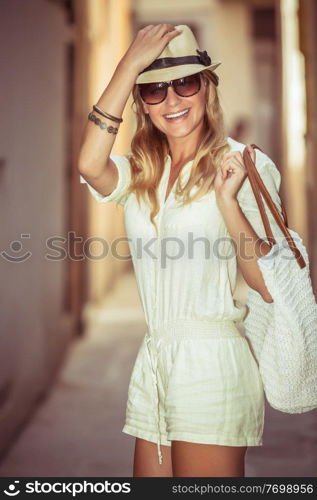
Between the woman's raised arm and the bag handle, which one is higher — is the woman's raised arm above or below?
above

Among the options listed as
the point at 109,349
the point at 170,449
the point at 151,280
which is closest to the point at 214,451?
the point at 170,449

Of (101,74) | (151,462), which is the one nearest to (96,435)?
(151,462)

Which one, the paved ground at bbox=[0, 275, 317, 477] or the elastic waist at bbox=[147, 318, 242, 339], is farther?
the paved ground at bbox=[0, 275, 317, 477]

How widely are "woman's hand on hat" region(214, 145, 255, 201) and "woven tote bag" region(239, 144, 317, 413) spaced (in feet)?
0.07

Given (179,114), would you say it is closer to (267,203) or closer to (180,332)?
(267,203)

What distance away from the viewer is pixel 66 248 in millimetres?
7770

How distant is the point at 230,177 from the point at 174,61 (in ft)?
1.31

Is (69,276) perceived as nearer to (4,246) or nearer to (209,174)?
(4,246)

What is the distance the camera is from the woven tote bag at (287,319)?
209 cm

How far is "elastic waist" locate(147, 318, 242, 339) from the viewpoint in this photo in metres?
2.22

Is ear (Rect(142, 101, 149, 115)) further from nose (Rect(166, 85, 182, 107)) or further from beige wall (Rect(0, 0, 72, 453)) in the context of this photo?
beige wall (Rect(0, 0, 72, 453))

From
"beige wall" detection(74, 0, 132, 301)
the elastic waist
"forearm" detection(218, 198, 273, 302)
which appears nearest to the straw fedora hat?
"forearm" detection(218, 198, 273, 302)

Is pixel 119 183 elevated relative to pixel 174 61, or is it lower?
lower

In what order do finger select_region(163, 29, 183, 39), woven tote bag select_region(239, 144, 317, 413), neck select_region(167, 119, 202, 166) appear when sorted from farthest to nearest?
1. neck select_region(167, 119, 202, 166)
2. finger select_region(163, 29, 183, 39)
3. woven tote bag select_region(239, 144, 317, 413)
